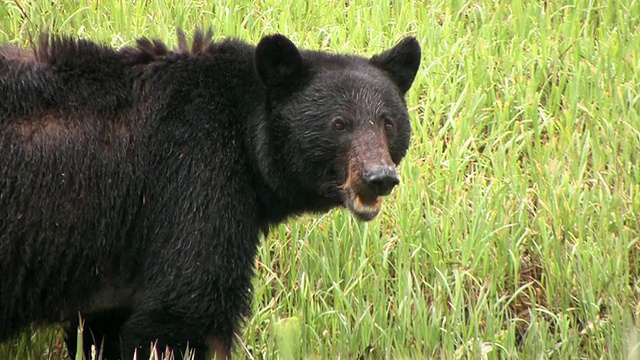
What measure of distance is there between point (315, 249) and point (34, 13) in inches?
Result: 125

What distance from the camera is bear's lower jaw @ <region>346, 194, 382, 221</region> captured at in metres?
5.62

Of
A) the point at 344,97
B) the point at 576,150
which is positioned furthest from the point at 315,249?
the point at 576,150

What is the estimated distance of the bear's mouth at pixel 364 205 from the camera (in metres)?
5.62

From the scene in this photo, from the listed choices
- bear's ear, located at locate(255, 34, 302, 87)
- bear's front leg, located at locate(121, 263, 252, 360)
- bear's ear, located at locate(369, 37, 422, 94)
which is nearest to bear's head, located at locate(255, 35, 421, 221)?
bear's ear, located at locate(255, 34, 302, 87)

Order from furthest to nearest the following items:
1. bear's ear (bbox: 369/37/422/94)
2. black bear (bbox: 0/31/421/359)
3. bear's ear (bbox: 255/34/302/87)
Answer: bear's ear (bbox: 369/37/422/94)
bear's ear (bbox: 255/34/302/87)
black bear (bbox: 0/31/421/359)

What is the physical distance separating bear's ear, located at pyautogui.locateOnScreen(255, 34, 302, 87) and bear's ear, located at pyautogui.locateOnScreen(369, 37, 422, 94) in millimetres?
565

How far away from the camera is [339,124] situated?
5789mm

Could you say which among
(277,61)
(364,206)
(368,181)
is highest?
(277,61)

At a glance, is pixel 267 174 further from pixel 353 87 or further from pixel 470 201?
pixel 470 201

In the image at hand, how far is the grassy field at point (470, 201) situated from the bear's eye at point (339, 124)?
3.84ft

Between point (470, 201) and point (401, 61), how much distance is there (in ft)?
4.99

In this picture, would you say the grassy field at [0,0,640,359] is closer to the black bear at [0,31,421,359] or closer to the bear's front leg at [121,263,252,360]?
the bear's front leg at [121,263,252,360]

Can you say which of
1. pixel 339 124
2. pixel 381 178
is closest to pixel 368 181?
pixel 381 178

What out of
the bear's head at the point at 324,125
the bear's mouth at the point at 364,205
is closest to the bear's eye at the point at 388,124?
the bear's head at the point at 324,125
